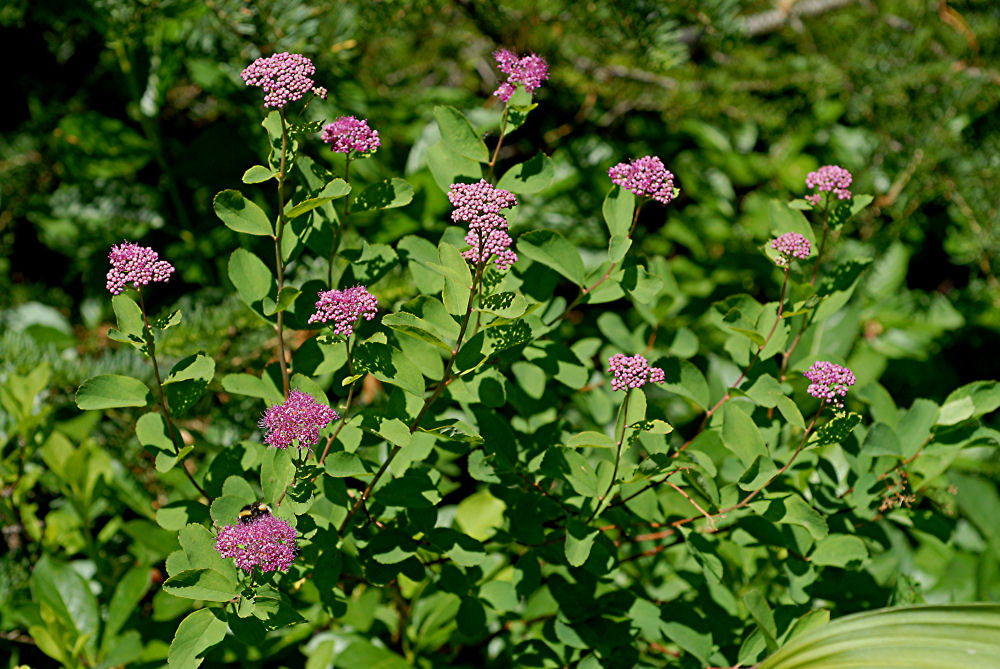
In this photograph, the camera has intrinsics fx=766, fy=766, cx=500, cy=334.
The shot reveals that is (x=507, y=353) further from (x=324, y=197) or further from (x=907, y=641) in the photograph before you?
(x=907, y=641)

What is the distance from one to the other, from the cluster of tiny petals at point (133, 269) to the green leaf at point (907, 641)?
678 mm

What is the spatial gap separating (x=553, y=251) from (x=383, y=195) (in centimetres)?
18

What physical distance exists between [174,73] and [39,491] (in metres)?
0.75

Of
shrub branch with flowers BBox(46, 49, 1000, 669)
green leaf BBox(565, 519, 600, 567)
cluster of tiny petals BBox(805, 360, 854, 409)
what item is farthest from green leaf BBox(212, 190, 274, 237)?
cluster of tiny petals BBox(805, 360, 854, 409)

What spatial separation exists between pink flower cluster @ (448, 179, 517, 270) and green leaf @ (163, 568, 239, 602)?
1.16ft

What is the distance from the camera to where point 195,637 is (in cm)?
68

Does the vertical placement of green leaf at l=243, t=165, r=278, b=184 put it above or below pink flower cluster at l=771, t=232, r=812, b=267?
above

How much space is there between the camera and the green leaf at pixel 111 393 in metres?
0.72

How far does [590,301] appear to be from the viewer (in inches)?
31.7

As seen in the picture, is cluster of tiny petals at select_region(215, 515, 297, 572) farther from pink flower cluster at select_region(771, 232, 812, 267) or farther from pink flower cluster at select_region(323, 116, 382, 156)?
pink flower cluster at select_region(771, 232, 812, 267)

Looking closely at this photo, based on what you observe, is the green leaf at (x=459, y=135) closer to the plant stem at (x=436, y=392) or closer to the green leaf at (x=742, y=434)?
the plant stem at (x=436, y=392)

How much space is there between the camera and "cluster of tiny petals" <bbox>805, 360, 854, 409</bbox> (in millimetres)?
717

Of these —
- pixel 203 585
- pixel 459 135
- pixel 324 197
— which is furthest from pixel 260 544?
pixel 459 135

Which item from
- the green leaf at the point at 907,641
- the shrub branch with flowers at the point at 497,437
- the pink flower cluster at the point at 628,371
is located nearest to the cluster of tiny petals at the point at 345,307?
the shrub branch with flowers at the point at 497,437
